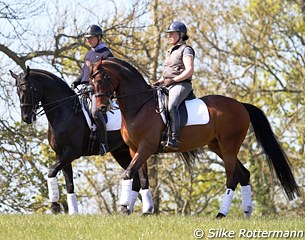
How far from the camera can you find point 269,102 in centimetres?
2744

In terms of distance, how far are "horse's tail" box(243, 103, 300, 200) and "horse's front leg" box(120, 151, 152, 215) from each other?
2701 millimetres

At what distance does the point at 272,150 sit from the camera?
13.5 metres

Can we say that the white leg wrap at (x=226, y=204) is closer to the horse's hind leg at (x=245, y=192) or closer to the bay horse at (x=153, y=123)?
the bay horse at (x=153, y=123)

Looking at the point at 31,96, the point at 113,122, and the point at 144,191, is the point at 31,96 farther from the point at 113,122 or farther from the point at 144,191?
the point at 144,191

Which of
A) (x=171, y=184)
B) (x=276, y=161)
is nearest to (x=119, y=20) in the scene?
(x=171, y=184)

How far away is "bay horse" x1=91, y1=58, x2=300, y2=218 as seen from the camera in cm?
1139

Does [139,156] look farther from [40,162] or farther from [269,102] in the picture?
[269,102]

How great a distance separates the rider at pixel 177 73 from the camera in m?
11.7

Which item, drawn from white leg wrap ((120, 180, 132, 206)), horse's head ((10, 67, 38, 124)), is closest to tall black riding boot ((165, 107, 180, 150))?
white leg wrap ((120, 180, 132, 206))

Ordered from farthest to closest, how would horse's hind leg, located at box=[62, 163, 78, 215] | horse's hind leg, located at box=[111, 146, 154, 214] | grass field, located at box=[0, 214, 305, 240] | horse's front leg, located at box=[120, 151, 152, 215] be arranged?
horse's hind leg, located at box=[62, 163, 78, 215], horse's hind leg, located at box=[111, 146, 154, 214], horse's front leg, located at box=[120, 151, 152, 215], grass field, located at box=[0, 214, 305, 240]

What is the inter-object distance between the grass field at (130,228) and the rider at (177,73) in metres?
1.44

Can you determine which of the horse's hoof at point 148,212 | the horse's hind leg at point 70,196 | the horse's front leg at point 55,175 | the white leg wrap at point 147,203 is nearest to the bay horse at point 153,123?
the horse's hoof at point 148,212

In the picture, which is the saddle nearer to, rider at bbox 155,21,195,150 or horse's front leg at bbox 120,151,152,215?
rider at bbox 155,21,195,150

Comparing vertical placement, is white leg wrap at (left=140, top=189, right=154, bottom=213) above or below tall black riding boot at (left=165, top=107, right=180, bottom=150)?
below
